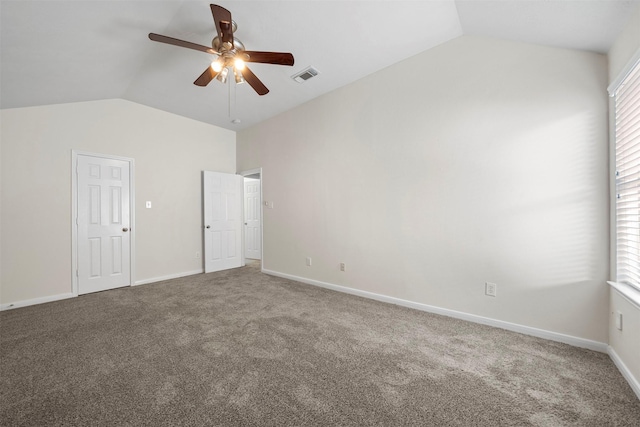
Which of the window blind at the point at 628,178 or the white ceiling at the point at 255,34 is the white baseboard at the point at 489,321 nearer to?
the window blind at the point at 628,178

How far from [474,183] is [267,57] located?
2.41 metres

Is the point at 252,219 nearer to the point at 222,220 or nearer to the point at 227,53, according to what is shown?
the point at 222,220

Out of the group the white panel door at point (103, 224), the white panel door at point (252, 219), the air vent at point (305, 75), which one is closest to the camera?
the air vent at point (305, 75)

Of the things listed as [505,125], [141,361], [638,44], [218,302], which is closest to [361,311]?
[218,302]

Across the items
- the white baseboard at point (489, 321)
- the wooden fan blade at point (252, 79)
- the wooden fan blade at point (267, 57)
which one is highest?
the wooden fan blade at point (267, 57)

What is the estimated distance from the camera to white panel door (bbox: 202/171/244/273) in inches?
195

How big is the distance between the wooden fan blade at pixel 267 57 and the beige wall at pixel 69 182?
2978mm

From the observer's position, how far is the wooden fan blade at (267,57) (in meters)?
2.25

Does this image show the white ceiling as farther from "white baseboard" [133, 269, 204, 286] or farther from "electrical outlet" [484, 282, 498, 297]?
"white baseboard" [133, 269, 204, 286]

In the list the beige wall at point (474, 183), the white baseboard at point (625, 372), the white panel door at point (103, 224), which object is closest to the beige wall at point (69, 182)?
the white panel door at point (103, 224)

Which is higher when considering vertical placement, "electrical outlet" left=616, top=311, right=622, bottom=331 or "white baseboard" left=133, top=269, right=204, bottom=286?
"electrical outlet" left=616, top=311, right=622, bottom=331

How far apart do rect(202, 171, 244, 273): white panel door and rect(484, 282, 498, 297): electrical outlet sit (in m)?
4.50

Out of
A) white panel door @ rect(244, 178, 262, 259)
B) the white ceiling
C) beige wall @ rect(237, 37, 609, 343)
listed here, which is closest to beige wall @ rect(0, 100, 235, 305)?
the white ceiling

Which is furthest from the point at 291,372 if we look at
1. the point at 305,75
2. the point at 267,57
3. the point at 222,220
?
the point at 222,220
